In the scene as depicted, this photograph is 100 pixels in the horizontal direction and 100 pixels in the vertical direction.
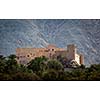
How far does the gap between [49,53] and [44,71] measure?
0.82 ft

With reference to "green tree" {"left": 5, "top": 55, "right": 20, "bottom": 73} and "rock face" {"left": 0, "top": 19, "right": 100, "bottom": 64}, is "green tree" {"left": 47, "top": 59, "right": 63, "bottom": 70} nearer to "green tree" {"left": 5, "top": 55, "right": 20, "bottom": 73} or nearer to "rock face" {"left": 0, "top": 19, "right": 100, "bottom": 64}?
"rock face" {"left": 0, "top": 19, "right": 100, "bottom": 64}

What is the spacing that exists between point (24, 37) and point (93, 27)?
3.08 feet

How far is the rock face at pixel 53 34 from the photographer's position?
4730 millimetres

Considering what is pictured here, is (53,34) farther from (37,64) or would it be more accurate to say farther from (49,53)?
(37,64)

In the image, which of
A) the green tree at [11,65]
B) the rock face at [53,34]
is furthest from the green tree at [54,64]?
the green tree at [11,65]

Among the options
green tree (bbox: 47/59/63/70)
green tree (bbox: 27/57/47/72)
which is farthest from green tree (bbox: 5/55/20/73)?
green tree (bbox: 47/59/63/70)

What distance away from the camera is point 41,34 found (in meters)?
4.78

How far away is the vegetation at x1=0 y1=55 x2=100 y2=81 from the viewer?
470 centimetres

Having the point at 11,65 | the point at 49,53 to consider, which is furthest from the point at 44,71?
the point at 11,65

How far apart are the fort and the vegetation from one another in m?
0.06

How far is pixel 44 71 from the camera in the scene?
4.73 meters
